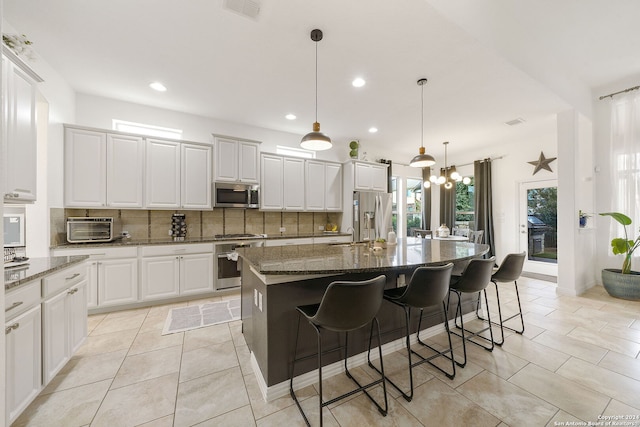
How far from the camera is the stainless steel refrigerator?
5184mm

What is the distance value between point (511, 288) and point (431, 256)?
3.14 m

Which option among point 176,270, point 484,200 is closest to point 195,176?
point 176,270

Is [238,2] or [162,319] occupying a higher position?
[238,2]

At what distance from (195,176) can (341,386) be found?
3599mm

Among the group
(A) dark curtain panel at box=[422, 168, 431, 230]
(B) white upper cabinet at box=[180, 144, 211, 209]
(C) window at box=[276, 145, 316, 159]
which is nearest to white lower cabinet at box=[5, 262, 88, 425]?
(B) white upper cabinet at box=[180, 144, 211, 209]

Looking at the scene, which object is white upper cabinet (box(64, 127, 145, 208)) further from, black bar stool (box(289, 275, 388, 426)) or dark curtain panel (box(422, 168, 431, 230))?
dark curtain panel (box(422, 168, 431, 230))

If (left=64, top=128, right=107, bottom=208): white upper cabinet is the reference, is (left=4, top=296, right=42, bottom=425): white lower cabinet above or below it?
below

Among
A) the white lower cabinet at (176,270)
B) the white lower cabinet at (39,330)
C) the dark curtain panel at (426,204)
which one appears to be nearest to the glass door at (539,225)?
the dark curtain panel at (426,204)

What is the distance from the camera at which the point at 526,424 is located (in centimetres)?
159

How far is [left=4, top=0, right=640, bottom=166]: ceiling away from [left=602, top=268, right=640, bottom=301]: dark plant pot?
2.68m

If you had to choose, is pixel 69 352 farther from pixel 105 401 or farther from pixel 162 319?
pixel 162 319

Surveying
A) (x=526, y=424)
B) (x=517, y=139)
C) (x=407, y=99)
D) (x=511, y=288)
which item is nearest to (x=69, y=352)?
(x=526, y=424)

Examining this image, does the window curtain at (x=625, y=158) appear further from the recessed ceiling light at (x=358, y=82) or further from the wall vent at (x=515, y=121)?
the recessed ceiling light at (x=358, y=82)

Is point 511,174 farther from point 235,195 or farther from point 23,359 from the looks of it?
point 23,359
